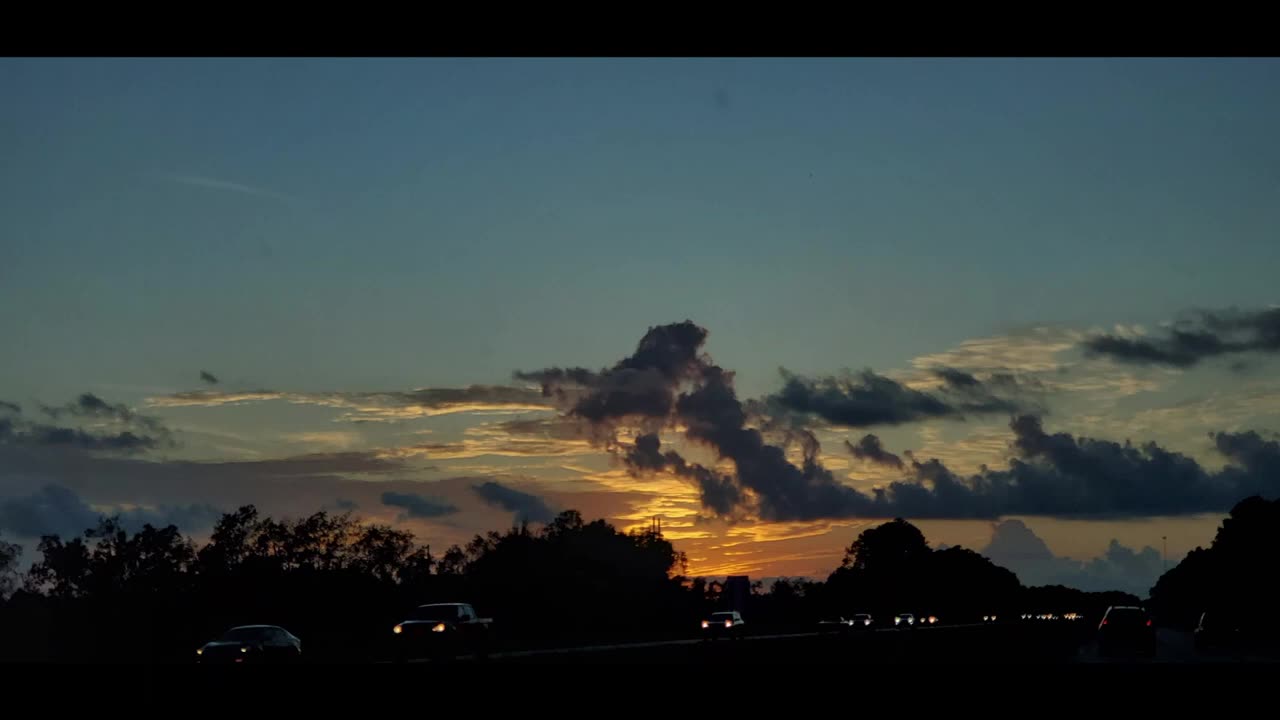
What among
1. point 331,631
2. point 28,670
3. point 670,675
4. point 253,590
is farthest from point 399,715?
point 253,590

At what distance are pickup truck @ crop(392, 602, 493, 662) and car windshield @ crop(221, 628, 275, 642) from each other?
28.2ft

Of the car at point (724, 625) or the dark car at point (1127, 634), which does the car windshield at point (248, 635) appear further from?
the car at point (724, 625)

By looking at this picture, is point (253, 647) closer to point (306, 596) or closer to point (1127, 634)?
point (1127, 634)

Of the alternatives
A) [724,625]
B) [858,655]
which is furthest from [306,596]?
[858,655]

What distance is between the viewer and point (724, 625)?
9875 centimetres

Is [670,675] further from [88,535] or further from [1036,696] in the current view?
[88,535]

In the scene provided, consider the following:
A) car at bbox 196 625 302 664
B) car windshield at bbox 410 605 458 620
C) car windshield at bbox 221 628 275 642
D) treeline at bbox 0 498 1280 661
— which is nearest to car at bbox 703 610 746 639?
treeline at bbox 0 498 1280 661

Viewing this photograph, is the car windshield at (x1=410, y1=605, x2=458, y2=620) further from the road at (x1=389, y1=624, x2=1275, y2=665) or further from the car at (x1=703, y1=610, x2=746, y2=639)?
the car at (x1=703, y1=610, x2=746, y2=639)

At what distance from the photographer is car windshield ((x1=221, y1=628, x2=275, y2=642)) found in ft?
149
